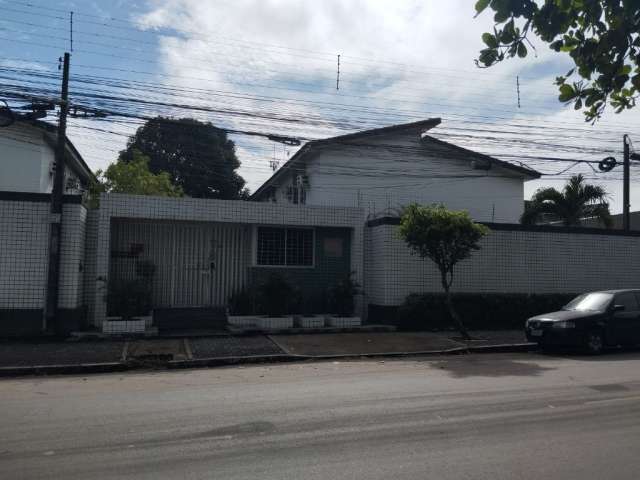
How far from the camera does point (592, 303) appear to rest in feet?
44.1

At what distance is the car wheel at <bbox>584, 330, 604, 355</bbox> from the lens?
1267 cm

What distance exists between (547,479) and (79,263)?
12.4 m

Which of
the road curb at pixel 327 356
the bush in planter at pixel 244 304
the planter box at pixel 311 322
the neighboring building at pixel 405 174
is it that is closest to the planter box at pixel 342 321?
the planter box at pixel 311 322

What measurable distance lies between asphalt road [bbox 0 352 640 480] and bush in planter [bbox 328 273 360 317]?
18.5 ft

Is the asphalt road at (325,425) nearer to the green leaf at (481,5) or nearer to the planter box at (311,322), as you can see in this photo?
the green leaf at (481,5)

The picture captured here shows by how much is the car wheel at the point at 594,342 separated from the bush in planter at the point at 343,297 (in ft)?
19.4

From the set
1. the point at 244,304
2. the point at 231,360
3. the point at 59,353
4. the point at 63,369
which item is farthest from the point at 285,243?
the point at 63,369

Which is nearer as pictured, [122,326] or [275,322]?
[122,326]

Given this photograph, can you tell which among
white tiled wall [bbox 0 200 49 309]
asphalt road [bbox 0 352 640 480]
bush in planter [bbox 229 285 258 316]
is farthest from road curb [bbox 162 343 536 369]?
white tiled wall [bbox 0 200 49 309]

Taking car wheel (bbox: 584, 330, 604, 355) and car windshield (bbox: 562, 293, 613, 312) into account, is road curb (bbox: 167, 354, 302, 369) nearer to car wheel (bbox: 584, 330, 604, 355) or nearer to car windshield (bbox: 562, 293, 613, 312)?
car wheel (bbox: 584, 330, 604, 355)

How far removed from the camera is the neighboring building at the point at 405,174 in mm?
22812

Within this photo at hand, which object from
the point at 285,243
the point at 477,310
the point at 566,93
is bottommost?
the point at 477,310

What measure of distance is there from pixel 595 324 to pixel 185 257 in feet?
34.1

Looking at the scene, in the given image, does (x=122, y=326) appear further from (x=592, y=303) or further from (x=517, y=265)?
(x=517, y=265)
